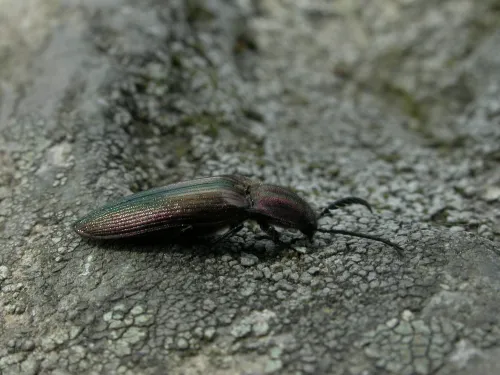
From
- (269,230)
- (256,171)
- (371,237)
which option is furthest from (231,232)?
(256,171)

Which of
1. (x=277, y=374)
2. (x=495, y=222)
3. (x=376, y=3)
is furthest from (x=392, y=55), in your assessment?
(x=277, y=374)

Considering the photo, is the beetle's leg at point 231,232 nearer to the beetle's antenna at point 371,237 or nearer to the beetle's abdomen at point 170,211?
the beetle's abdomen at point 170,211

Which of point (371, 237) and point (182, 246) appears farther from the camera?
point (182, 246)

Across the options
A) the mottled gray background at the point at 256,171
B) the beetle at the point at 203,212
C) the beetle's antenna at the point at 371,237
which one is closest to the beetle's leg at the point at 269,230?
the beetle at the point at 203,212

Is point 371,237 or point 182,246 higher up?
point 371,237

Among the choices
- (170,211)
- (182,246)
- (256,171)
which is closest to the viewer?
(170,211)

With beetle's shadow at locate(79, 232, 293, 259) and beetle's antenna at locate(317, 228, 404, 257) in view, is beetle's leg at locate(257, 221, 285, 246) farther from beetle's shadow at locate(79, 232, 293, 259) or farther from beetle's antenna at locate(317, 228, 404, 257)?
beetle's antenna at locate(317, 228, 404, 257)

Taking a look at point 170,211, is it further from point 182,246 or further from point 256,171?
point 256,171

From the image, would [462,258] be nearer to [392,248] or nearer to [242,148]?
[392,248]
